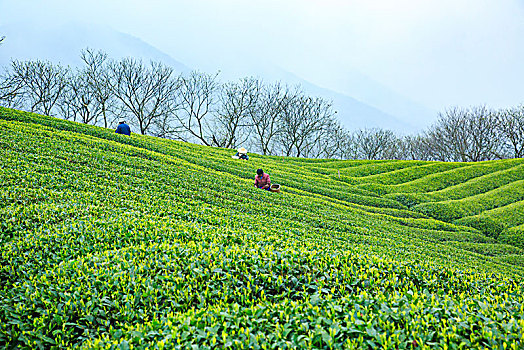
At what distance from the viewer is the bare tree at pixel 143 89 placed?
59.3 m

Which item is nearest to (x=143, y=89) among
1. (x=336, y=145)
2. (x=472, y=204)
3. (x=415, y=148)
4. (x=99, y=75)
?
(x=99, y=75)

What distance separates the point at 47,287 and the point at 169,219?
4158 mm

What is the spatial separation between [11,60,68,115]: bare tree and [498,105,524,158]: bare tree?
81.8 meters

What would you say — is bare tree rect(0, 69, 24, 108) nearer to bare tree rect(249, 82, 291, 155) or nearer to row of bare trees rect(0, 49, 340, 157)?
row of bare trees rect(0, 49, 340, 157)

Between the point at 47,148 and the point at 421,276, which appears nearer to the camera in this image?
the point at 421,276

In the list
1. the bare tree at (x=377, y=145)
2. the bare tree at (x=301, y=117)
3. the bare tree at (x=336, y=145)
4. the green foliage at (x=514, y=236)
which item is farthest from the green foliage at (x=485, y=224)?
the bare tree at (x=377, y=145)

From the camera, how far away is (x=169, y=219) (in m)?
9.46

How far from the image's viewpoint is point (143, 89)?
60.1 meters

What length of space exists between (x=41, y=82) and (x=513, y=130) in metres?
86.4

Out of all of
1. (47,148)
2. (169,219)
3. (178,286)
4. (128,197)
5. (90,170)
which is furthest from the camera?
(47,148)

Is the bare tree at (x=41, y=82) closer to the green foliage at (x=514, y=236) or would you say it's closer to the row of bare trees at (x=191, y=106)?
the row of bare trees at (x=191, y=106)

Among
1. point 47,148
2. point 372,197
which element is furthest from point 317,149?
point 47,148

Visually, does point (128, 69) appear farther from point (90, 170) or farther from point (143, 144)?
point (90, 170)

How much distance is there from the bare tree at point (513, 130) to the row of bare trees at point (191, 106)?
0.03 metres
